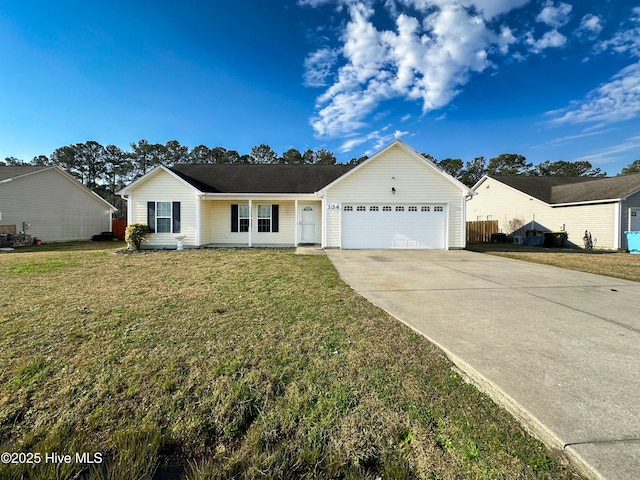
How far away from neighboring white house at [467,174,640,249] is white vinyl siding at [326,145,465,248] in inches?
377

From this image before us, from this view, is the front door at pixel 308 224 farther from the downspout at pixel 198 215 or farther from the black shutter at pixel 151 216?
the black shutter at pixel 151 216

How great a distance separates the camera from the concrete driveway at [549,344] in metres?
1.89

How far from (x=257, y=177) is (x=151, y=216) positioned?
18.9 ft

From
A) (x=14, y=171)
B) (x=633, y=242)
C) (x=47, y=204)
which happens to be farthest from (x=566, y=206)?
(x=14, y=171)

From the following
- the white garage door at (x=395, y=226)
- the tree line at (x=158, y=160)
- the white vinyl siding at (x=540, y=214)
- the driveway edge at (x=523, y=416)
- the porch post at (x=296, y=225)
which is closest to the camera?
the driveway edge at (x=523, y=416)

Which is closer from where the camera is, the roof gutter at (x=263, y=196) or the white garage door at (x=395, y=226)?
the white garage door at (x=395, y=226)

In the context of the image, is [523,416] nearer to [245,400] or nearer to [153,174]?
[245,400]

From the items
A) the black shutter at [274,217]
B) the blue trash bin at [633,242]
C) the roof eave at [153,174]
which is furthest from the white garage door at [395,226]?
the blue trash bin at [633,242]

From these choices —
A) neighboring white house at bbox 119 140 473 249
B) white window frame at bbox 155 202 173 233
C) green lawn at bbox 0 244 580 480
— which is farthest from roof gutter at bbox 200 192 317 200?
green lawn at bbox 0 244 580 480

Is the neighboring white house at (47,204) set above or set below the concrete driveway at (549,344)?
above

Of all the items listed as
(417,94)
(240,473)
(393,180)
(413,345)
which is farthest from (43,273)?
(417,94)

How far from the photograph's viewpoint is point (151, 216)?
1346 centimetres

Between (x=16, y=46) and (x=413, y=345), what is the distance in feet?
53.8

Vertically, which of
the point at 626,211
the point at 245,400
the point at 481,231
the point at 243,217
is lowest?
the point at 245,400
